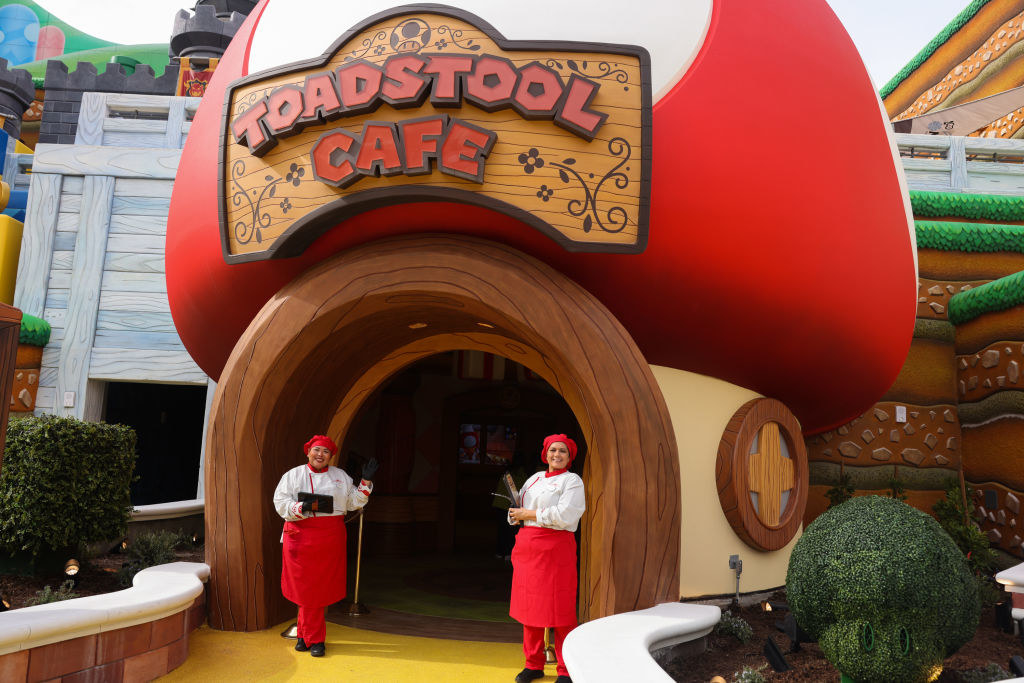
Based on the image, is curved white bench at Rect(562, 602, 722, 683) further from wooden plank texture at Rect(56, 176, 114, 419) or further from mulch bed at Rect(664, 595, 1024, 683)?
wooden plank texture at Rect(56, 176, 114, 419)

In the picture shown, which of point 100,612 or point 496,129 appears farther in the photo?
point 496,129

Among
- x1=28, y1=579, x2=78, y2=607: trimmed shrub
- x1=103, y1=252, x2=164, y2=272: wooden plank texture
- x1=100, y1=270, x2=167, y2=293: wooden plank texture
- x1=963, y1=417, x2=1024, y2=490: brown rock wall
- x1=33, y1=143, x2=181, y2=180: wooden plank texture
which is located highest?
x1=33, y1=143, x2=181, y2=180: wooden plank texture

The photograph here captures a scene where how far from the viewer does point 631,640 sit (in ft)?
12.0

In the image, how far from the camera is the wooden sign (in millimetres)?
4516

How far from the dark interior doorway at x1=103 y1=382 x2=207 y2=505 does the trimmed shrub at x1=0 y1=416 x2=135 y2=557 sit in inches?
254

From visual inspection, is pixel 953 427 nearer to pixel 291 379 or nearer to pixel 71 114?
pixel 291 379

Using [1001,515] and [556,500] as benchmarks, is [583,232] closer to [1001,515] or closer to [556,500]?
[556,500]

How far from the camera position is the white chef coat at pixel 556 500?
4234 mm

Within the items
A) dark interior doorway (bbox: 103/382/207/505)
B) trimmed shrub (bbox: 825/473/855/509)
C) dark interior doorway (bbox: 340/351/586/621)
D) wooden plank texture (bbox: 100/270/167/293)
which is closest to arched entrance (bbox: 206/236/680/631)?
dark interior doorway (bbox: 340/351/586/621)

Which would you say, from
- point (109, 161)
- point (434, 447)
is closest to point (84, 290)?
point (109, 161)

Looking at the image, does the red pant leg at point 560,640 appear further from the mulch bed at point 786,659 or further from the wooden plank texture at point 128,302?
the wooden plank texture at point 128,302

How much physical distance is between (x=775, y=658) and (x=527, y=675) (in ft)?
4.67

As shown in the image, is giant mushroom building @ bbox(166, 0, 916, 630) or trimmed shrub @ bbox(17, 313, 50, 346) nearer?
giant mushroom building @ bbox(166, 0, 916, 630)

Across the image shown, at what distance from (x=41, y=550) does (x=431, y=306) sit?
317 cm
